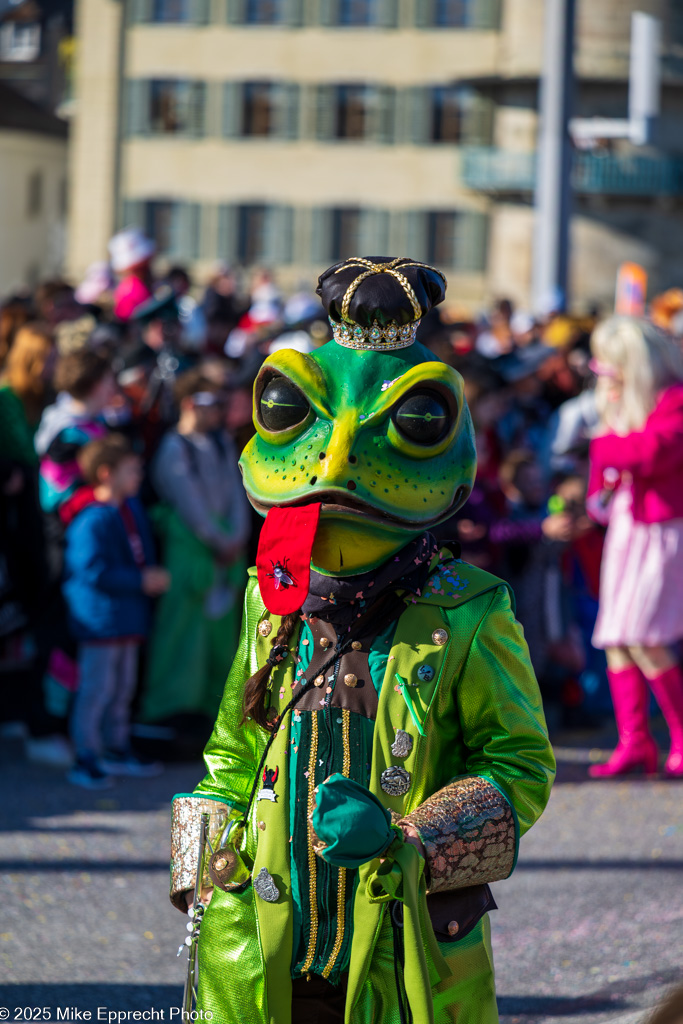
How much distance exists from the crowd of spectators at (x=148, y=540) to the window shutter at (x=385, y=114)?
30070mm

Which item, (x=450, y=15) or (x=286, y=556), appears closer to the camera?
(x=286, y=556)

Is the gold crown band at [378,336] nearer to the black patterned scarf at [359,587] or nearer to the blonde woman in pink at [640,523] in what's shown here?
the black patterned scarf at [359,587]

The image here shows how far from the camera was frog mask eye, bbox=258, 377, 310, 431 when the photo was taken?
2334 millimetres

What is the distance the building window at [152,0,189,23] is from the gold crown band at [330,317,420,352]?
37071 mm

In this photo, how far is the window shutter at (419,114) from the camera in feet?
120

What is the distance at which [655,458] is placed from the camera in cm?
596

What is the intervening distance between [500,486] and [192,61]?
3223cm

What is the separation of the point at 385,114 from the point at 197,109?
4.89 metres

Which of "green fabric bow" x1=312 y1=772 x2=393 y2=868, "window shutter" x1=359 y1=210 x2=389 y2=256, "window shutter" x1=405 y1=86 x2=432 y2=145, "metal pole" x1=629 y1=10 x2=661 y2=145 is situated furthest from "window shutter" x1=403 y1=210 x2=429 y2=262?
"green fabric bow" x1=312 y1=772 x2=393 y2=868

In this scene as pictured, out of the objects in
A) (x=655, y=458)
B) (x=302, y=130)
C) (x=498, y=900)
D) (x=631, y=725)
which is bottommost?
(x=498, y=900)

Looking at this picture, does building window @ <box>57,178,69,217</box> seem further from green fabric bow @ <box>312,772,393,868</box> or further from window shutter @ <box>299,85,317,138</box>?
green fabric bow @ <box>312,772,393,868</box>

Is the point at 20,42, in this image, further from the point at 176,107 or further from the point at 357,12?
the point at 357,12

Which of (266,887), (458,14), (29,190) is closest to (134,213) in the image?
(29,190)

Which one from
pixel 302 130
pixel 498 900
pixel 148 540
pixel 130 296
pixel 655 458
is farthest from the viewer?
pixel 302 130
